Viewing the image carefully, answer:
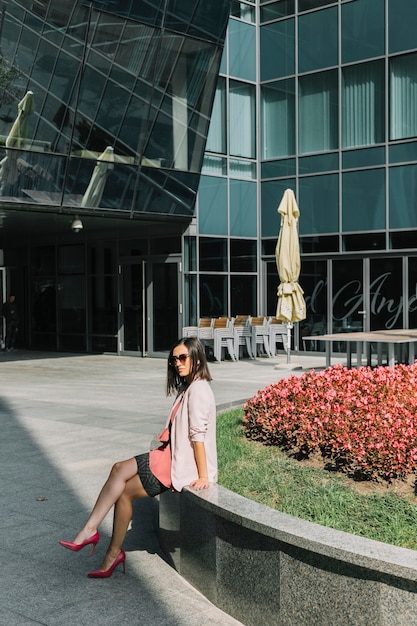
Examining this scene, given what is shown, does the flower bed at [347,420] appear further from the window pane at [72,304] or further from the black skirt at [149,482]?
the window pane at [72,304]

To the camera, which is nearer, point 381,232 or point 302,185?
point 381,232

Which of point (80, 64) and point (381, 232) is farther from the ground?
point (80, 64)

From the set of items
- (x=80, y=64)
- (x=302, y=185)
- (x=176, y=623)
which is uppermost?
(x=80, y=64)

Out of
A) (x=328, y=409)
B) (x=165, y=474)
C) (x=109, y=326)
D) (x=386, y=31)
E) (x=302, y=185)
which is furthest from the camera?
(x=109, y=326)

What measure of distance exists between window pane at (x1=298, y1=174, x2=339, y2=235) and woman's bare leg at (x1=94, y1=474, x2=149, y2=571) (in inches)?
708

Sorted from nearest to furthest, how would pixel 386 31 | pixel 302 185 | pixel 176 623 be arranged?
1. pixel 176 623
2. pixel 386 31
3. pixel 302 185

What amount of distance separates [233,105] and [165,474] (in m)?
19.9

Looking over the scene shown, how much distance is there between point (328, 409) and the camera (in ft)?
23.0

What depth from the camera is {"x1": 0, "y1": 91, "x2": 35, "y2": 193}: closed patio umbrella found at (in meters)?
18.2

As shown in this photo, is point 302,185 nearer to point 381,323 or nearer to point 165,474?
point 381,323

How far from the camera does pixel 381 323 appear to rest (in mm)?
22016

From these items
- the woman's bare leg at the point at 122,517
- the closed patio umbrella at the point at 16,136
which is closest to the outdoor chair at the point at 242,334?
the closed patio umbrella at the point at 16,136

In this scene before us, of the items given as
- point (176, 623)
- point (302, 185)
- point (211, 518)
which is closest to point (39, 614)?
point (176, 623)

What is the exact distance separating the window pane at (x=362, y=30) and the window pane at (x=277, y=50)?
1714mm
